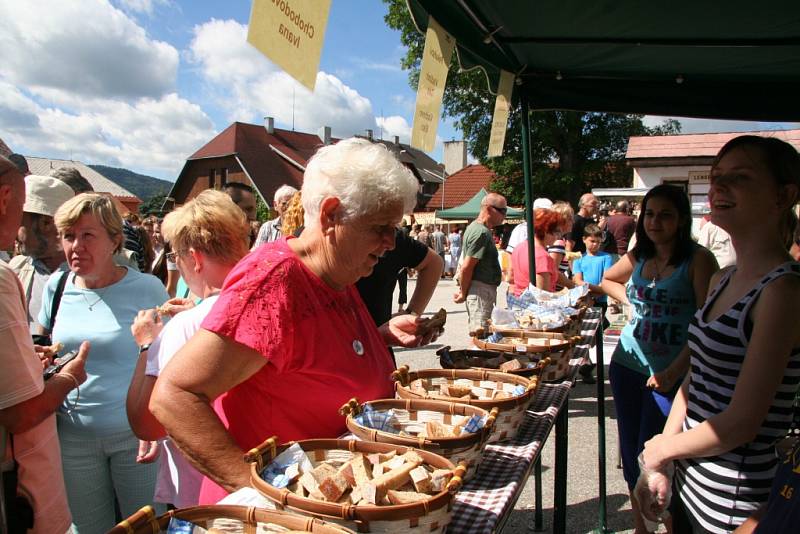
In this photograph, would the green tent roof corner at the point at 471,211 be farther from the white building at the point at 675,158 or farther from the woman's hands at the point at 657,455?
the woman's hands at the point at 657,455

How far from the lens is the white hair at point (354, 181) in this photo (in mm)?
1415

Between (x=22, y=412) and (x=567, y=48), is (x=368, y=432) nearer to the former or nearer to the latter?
(x=22, y=412)

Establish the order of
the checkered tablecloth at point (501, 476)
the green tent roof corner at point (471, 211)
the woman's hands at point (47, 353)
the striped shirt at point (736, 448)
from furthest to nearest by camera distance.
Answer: the green tent roof corner at point (471, 211) < the woman's hands at point (47, 353) < the striped shirt at point (736, 448) < the checkered tablecloth at point (501, 476)

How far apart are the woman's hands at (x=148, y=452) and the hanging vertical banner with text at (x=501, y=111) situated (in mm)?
2636

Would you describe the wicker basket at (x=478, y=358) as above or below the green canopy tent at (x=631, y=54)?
below

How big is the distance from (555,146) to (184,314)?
27.5 m

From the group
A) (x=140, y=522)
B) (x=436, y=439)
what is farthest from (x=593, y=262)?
(x=140, y=522)

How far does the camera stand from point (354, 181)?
55.5 inches

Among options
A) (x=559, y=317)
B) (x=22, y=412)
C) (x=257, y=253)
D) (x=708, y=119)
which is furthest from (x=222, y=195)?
(x=708, y=119)

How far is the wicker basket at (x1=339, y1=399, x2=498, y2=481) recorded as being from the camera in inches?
47.6

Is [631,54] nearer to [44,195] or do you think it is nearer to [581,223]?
[44,195]

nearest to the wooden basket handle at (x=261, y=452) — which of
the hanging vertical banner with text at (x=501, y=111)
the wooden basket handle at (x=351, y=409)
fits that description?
the wooden basket handle at (x=351, y=409)

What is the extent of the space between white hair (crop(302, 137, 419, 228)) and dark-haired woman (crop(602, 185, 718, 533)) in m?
1.80

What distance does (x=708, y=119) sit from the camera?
3912 millimetres
